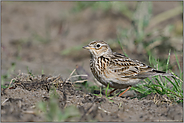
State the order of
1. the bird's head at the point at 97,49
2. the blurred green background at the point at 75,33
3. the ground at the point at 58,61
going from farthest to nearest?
1. the blurred green background at the point at 75,33
2. the bird's head at the point at 97,49
3. the ground at the point at 58,61

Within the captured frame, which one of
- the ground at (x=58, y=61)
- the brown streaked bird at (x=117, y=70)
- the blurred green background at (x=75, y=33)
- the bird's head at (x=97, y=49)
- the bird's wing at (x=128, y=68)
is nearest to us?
the ground at (x=58, y=61)

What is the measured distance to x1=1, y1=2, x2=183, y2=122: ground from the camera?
4.21 metres

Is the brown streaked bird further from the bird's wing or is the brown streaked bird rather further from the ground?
the ground

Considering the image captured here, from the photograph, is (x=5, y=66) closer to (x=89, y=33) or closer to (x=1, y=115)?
(x=1, y=115)

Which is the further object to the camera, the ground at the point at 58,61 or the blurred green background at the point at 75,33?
the blurred green background at the point at 75,33

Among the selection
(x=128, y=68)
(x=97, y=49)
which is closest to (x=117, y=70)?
(x=128, y=68)

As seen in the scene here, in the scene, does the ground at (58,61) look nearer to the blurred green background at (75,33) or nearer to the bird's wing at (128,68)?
the blurred green background at (75,33)

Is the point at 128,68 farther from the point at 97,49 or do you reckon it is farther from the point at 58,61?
the point at 58,61

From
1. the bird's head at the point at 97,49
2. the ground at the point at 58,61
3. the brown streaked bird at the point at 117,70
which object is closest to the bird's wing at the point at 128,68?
the brown streaked bird at the point at 117,70

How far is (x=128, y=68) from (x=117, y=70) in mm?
276

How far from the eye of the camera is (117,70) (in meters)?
5.42

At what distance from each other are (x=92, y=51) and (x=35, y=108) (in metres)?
2.23

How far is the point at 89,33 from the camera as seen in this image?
1241cm

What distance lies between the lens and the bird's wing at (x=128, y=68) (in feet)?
17.7
